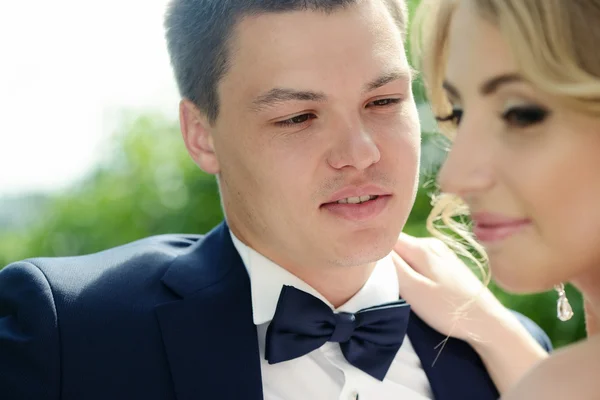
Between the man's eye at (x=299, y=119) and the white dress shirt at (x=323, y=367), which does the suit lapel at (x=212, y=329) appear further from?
the man's eye at (x=299, y=119)

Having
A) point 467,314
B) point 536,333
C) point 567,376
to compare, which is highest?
point 567,376

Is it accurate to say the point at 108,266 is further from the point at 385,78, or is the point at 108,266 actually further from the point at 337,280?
the point at 385,78

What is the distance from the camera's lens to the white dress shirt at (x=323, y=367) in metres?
2.49

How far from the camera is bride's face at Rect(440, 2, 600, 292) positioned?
Result: 4.31 ft

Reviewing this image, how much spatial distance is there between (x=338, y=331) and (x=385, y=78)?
73 centimetres

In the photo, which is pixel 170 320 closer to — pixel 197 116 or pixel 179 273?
pixel 179 273

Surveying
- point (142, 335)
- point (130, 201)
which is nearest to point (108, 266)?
point (142, 335)

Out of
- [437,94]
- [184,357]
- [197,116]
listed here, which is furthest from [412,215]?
[437,94]

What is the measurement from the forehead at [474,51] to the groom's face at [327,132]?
0.91 metres

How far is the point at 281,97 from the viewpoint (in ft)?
7.95

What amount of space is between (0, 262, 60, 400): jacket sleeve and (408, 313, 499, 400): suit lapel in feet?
3.44

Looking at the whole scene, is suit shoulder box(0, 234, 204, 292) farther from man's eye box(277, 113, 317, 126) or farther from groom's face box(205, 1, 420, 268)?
man's eye box(277, 113, 317, 126)

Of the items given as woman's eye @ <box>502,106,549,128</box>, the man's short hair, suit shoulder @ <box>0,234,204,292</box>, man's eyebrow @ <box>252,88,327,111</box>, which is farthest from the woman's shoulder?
suit shoulder @ <box>0,234,204,292</box>

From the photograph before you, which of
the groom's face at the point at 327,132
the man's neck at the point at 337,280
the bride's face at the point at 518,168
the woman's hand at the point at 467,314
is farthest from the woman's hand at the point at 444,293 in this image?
the bride's face at the point at 518,168
